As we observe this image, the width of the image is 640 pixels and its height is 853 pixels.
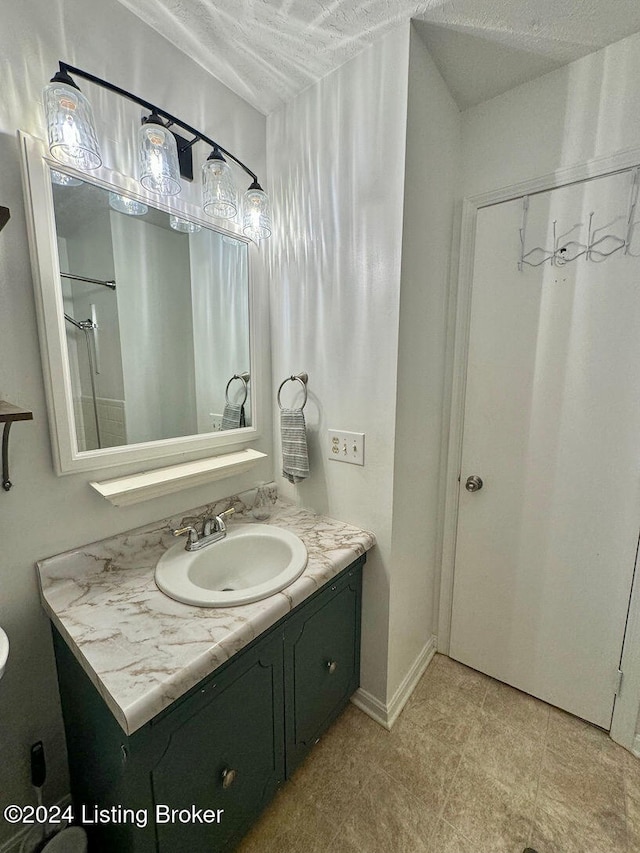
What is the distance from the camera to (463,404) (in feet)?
4.95

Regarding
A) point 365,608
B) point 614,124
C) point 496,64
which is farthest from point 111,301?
point 614,124

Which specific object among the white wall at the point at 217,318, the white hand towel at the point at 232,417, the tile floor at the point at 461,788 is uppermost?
the white wall at the point at 217,318

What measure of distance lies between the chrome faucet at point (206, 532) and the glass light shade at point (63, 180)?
41.7 inches

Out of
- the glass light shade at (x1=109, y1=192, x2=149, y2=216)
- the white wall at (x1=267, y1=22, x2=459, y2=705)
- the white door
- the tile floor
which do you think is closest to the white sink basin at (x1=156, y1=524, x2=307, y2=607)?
the white wall at (x1=267, y1=22, x2=459, y2=705)

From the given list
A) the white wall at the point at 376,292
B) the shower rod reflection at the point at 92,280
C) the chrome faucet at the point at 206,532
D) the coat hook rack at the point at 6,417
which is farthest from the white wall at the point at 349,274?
the coat hook rack at the point at 6,417

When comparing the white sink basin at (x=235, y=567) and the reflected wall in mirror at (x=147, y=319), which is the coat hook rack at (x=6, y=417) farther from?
the white sink basin at (x=235, y=567)

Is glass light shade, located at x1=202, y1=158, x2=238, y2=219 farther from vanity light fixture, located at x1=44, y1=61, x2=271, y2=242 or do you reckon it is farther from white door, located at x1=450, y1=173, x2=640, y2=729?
white door, located at x1=450, y1=173, x2=640, y2=729

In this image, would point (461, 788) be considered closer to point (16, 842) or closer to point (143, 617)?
point (143, 617)

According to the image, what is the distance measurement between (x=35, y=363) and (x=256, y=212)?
0.88 meters

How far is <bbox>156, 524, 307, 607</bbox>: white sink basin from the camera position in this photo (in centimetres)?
95

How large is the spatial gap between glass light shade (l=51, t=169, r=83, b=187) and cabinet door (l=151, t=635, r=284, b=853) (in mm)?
1330

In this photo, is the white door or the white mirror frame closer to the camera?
the white mirror frame

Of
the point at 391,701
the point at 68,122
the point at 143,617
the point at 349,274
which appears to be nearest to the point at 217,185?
the point at 68,122

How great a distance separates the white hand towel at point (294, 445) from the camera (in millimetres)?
1393
